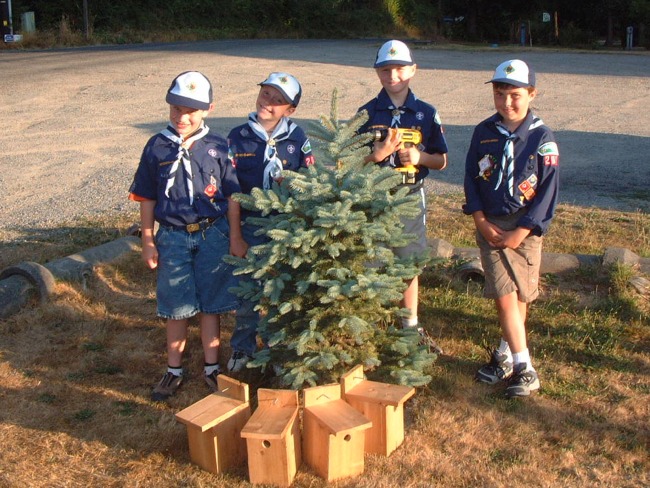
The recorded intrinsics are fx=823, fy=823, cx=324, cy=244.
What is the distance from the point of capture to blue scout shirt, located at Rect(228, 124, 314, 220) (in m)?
4.57

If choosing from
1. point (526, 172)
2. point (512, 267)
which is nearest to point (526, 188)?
point (526, 172)

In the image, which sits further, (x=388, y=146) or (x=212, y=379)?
(x=212, y=379)

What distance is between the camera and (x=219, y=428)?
3.69 meters

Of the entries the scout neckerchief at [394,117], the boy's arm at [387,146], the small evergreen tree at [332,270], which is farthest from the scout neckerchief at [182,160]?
the scout neckerchief at [394,117]

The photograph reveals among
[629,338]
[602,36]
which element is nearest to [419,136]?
[629,338]

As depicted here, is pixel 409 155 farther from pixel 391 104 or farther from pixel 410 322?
pixel 410 322

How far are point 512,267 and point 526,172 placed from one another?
1.71 ft

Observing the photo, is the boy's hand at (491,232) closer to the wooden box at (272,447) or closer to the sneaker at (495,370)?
the sneaker at (495,370)

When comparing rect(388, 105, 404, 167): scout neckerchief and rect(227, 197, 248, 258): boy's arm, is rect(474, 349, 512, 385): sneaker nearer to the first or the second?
rect(388, 105, 404, 167): scout neckerchief

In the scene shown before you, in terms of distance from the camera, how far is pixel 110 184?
386 inches

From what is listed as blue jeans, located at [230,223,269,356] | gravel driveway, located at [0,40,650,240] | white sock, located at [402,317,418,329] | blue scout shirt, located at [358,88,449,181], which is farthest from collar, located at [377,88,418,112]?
gravel driveway, located at [0,40,650,240]

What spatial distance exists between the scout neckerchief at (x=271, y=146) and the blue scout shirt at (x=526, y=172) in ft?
3.52

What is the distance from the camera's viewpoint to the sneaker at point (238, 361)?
Result: 4.74 meters

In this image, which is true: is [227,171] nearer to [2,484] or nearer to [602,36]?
[2,484]
